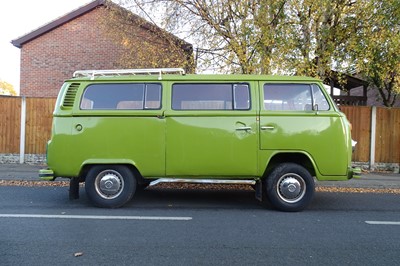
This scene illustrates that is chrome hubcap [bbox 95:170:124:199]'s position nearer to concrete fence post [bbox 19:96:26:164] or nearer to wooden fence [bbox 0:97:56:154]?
wooden fence [bbox 0:97:56:154]

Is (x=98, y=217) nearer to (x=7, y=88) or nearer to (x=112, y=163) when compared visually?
(x=112, y=163)

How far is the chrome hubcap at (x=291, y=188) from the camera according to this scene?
6.51m

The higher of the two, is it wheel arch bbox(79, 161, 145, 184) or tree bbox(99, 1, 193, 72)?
tree bbox(99, 1, 193, 72)

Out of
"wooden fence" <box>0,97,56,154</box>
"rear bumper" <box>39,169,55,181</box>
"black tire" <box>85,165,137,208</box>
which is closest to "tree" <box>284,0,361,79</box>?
"black tire" <box>85,165,137,208</box>

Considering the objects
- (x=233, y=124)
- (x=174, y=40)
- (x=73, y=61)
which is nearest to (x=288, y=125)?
(x=233, y=124)

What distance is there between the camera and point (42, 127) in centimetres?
1219

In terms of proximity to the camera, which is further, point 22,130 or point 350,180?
point 22,130

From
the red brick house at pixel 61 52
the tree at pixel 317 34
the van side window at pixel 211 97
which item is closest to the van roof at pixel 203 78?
the van side window at pixel 211 97

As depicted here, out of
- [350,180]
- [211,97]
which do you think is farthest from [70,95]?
[350,180]

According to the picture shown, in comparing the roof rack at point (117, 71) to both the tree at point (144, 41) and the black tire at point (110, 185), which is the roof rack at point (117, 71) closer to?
the black tire at point (110, 185)

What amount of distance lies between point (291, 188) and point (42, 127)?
889 cm

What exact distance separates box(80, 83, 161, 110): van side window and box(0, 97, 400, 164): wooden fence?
6.20 meters

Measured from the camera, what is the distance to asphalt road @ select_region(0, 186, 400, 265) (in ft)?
14.1

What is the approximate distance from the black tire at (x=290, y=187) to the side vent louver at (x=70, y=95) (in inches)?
148
